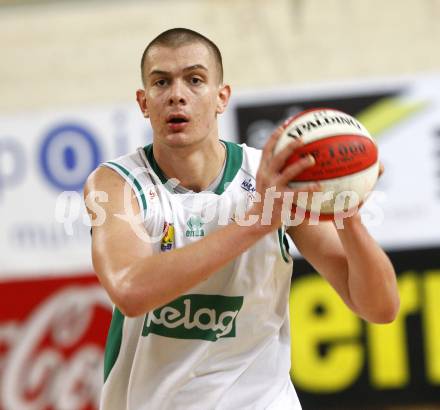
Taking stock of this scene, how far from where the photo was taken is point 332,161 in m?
3.34

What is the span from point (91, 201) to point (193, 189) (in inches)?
18.5

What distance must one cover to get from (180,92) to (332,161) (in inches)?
30.2

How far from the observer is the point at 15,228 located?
890cm

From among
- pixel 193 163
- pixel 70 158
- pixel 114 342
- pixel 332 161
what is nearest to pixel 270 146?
pixel 332 161

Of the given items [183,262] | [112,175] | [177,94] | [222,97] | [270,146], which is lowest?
[183,262]

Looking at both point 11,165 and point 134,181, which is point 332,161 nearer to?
point 134,181

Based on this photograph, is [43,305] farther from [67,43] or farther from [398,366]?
[398,366]

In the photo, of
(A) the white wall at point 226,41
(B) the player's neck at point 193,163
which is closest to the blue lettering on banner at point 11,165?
(A) the white wall at point 226,41

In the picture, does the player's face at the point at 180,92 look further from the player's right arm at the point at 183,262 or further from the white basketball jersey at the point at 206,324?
the player's right arm at the point at 183,262

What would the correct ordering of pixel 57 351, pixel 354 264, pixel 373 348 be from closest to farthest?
pixel 354 264
pixel 373 348
pixel 57 351

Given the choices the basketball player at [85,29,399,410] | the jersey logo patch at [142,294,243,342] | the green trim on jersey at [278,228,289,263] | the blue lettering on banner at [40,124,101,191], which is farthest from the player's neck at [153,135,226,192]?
the blue lettering on banner at [40,124,101,191]

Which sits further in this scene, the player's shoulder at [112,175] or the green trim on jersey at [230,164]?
the green trim on jersey at [230,164]

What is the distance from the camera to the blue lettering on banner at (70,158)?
8938mm

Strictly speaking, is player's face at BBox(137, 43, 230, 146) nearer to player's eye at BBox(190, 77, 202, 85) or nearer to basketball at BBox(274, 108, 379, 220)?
player's eye at BBox(190, 77, 202, 85)
